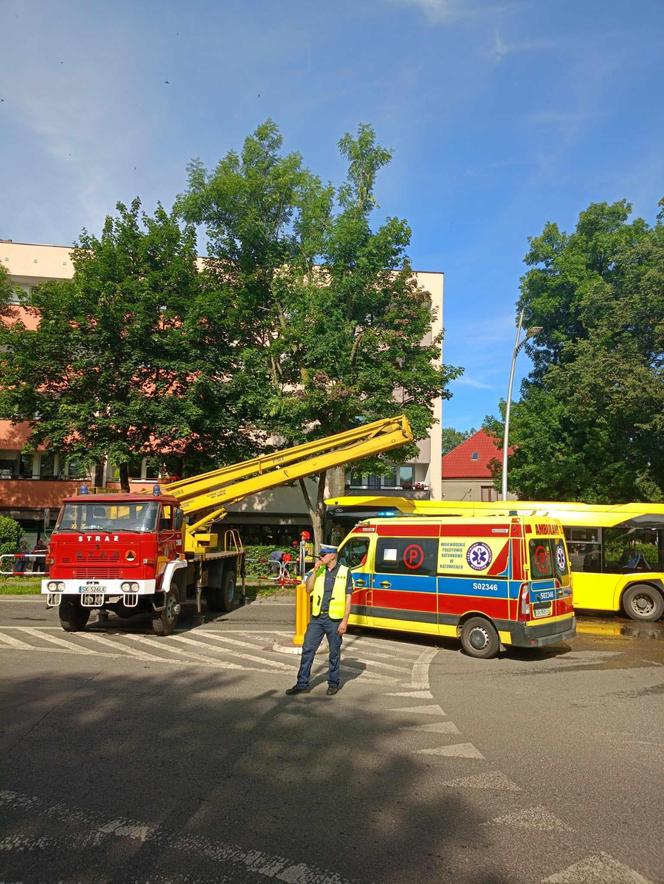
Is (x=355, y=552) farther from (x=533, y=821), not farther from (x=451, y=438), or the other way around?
(x=451, y=438)

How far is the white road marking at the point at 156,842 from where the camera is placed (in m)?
3.65

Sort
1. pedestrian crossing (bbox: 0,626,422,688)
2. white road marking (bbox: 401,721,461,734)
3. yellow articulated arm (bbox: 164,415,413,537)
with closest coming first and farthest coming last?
white road marking (bbox: 401,721,461,734), pedestrian crossing (bbox: 0,626,422,688), yellow articulated arm (bbox: 164,415,413,537)

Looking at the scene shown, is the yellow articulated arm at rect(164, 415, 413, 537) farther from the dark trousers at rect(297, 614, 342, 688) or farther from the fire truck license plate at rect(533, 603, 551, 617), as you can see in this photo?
the dark trousers at rect(297, 614, 342, 688)

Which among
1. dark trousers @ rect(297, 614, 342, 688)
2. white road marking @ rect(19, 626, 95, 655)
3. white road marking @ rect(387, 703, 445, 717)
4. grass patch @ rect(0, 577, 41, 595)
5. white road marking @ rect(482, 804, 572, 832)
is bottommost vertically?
white road marking @ rect(387, 703, 445, 717)

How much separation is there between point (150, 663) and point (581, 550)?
1059 centimetres

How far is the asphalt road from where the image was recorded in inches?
150

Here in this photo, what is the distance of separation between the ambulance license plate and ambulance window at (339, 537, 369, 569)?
3.41 m

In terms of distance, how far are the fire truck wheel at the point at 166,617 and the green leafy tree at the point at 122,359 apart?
35.1ft

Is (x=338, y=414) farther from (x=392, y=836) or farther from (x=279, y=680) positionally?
(x=392, y=836)

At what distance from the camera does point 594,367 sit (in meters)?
24.3

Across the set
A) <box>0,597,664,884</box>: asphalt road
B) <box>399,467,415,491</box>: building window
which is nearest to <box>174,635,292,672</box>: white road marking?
<box>0,597,664,884</box>: asphalt road

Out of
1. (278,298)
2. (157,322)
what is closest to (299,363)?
(278,298)

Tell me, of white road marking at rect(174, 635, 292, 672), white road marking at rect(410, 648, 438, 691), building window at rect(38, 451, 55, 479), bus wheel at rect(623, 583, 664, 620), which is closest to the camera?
white road marking at rect(410, 648, 438, 691)

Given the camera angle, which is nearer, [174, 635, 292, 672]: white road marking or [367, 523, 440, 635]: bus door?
[174, 635, 292, 672]: white road marking
